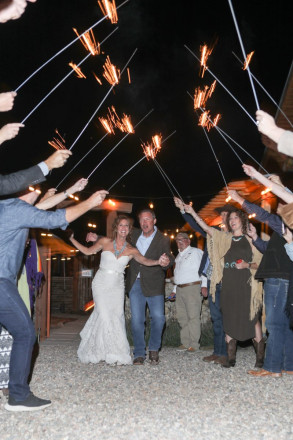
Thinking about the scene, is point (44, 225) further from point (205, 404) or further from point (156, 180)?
point (156, 180)

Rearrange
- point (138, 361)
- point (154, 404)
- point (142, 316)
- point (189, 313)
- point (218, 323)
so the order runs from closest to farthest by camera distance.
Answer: point (154, 404), point (138, 361), point (218, 323), point (142, 316), point (189, 313)

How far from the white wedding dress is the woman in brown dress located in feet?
4.50

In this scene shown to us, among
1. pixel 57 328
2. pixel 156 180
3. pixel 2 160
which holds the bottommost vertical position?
pixel 57 328

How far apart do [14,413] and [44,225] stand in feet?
5.37

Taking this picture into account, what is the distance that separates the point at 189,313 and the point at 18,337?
14.4 ft

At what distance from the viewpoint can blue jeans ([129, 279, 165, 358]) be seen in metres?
6.98

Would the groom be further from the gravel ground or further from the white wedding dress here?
the gravel ground

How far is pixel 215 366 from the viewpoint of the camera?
6613 mm

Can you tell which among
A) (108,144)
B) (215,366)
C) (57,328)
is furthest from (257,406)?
(108,144)

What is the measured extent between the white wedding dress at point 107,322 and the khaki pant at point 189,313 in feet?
5.29

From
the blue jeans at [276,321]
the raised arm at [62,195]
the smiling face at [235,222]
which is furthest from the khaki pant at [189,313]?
the raised arm at [62,195]

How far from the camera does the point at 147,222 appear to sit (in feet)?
23.8

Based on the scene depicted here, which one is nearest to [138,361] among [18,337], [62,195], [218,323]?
[218,323]

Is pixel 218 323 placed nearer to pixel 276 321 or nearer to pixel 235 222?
pixel 276 321
